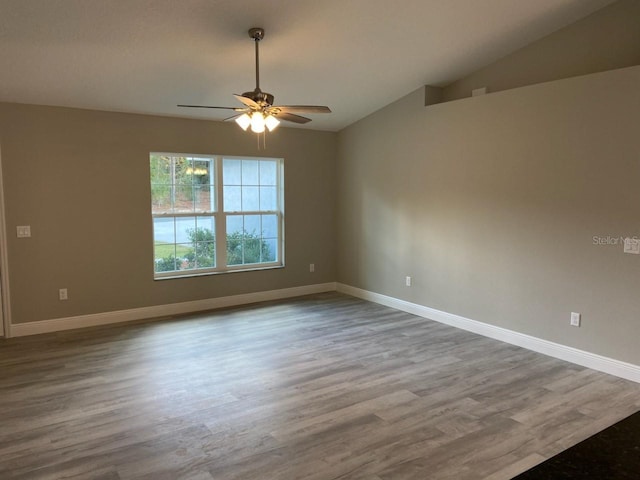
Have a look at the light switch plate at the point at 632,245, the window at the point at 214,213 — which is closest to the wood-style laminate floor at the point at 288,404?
the light switch plate at the point at 632,245

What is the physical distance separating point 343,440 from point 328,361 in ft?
4.24

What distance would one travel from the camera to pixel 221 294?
231 inches

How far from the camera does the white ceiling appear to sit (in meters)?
3.26

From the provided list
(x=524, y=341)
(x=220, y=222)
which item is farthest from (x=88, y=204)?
(x=524, y=341)

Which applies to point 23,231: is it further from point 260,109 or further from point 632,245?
point 632,245

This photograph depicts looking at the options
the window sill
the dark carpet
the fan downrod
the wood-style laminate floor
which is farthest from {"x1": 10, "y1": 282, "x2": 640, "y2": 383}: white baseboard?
the fan downrod

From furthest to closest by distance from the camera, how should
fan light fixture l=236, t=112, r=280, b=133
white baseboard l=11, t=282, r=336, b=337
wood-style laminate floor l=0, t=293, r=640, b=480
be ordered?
white baseboard l=11, t=282, r=336, b=337 → fan light fixture l=236, t=112, r=280, b=133 → wood-style laminate floor l=0, t=293, r=640, b=480

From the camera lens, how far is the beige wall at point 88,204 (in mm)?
4598

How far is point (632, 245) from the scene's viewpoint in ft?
11.5

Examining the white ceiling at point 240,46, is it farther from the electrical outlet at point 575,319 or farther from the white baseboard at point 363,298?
the electrical outlet at point 575,319

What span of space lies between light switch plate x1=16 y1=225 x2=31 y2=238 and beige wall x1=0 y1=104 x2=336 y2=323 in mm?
53

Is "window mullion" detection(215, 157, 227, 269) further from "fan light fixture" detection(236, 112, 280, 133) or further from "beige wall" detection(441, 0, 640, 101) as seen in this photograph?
"beige wall" detection(441, 0, 640, 101)

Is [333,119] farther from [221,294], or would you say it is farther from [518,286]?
[518,286]

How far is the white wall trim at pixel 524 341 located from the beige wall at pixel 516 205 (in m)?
0.07
